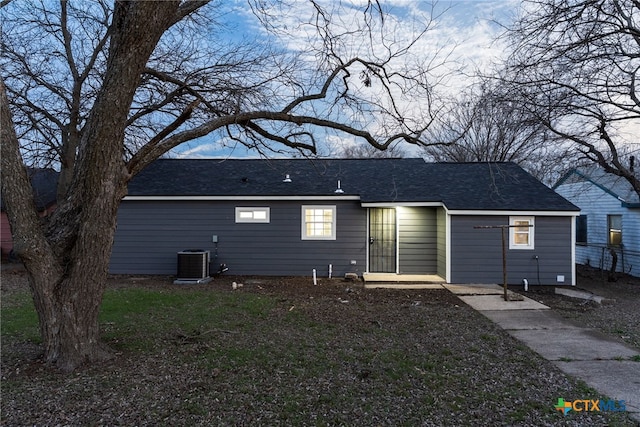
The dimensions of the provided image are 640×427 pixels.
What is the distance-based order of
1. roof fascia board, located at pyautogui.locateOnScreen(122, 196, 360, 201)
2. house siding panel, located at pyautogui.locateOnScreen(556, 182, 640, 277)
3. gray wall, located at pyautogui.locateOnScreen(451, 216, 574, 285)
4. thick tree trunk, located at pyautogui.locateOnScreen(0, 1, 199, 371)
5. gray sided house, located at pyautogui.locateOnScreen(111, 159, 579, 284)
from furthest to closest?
house siding panel, located at pyautogui.locateOnScreen(556, 182, 640, 277)
roof fascia board, located at pyautogui.locateOnScreen(122, 196, 360, 201)
gray sided house, located at pyautogui.locateOnScreen(111, 159, 579, 284)
gray wall, located at pyautogui.locateOnScreen(451, 216, 574, 285)
thick tree trunk, located at pyautogui.locateOnScreen(0, 1, 199, 371)

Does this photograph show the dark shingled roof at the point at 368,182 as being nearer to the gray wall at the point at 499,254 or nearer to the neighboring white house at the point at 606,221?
the gray wall at the point at 499,254

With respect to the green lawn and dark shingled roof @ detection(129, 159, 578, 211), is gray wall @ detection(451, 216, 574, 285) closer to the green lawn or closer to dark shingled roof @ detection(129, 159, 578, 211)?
dark shingled roof @ detection(129, 159, 578, 211)

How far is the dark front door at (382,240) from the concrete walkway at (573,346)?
3270 mm

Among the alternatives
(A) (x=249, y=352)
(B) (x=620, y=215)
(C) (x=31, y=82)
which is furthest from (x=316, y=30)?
(B) (x=620, y=215)

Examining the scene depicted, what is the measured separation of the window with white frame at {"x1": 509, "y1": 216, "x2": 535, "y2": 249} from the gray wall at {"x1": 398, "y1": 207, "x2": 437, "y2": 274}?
199 cm

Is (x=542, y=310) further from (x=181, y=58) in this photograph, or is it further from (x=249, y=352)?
(x=181, y=58)

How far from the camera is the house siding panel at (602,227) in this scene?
13281 millimetres

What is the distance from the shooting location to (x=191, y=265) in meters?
10.8

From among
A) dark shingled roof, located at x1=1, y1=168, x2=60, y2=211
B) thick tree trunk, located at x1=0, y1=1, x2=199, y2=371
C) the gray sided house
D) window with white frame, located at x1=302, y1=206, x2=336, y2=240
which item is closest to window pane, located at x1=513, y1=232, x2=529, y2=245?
the gray sided house

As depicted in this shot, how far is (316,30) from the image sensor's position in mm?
6207

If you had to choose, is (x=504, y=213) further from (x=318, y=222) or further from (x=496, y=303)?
(x=318, y=222)

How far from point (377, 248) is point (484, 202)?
319 centimetres

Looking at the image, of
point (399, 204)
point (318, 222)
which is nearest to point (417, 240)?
point (399, 204)

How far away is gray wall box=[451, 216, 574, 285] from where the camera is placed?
1022 cm
